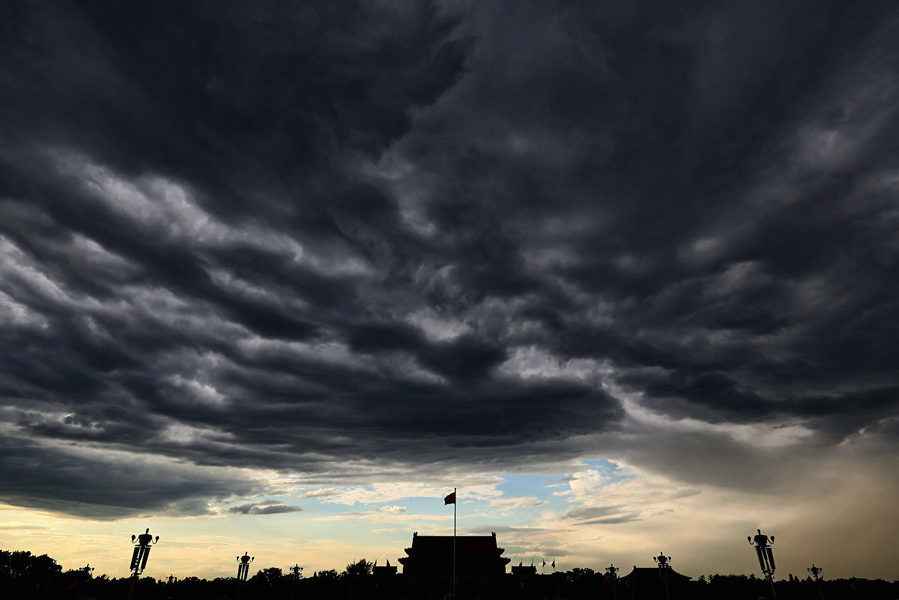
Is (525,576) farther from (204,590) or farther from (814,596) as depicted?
(204,590)

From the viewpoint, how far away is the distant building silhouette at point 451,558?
8025 centimetres

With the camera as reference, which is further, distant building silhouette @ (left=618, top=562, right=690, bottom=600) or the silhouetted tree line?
distant building silhouette @ (left=618, top=562, right=690, bottom=600)

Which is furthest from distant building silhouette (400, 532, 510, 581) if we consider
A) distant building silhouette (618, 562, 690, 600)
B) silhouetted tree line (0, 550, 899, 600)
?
distant building silhouette (618, 562, 690, 600)

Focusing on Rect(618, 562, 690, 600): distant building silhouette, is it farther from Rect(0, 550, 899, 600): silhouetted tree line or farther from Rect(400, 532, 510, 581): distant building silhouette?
Rect(400, 532, 510, 581): distant building silhouette

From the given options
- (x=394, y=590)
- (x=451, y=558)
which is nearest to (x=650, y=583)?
(x=451, y=558)

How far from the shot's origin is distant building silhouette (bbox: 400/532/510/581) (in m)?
80.2

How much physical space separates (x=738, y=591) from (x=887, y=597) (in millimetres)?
24846

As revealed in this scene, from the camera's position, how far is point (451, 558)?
81.2 m

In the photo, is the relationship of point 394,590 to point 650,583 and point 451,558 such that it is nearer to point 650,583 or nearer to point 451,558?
point 451,558

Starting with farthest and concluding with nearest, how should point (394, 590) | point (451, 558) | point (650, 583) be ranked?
point (650, 583), point (451, 558), point (394, 590)

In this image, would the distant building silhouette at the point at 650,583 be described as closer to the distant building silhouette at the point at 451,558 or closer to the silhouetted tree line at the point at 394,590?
the silhouetted tree line at the point at 394,590

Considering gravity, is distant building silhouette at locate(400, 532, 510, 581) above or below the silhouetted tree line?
above

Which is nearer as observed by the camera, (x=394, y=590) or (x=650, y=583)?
(x=394, y=590)

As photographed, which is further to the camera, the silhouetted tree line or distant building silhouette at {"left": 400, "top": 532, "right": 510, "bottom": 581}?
distant building silhouette at {"left": 400, "top": 532, "right": 510, "bottom": 581}
